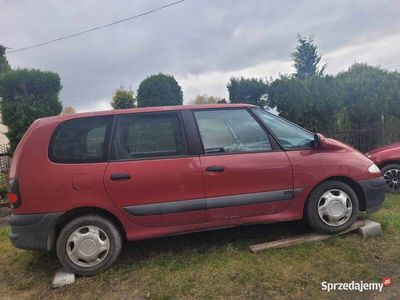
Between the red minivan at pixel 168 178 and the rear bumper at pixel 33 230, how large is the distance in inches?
0.4

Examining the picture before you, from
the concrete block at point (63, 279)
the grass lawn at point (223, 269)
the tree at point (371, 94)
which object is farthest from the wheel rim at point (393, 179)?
the concrete block at point (63, 279)

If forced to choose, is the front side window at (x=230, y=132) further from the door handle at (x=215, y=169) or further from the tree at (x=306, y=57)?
the tree at (x=306, y=57)

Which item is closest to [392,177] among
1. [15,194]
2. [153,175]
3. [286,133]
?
[286,133]

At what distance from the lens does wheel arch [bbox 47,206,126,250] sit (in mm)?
3372

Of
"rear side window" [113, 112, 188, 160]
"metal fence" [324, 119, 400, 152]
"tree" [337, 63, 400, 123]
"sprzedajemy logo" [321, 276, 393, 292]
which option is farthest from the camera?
"tree" [337, 63, 400, 123]

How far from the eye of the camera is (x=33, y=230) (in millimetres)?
3312

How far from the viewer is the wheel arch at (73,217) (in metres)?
3.37

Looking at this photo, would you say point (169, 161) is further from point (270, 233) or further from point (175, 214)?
point (270, 233)

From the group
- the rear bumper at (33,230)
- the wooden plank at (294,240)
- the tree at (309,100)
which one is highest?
the tree at (309,100)

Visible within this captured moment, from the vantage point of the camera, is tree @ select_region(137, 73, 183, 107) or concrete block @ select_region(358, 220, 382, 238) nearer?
concrete block @ select_region(358, 220, 382, 238)

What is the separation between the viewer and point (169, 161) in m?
3.52

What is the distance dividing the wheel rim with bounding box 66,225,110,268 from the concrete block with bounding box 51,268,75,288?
14 cm

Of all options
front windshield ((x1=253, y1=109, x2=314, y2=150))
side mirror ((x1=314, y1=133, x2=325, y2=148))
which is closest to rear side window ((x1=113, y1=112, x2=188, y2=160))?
front windshield ((x1=253, y1=109, x2=314, y2=150))

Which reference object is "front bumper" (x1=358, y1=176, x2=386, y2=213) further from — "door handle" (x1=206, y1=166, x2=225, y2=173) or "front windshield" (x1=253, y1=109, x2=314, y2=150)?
"door handle" (x1=206, y1=166, x2=225, y2=173)
